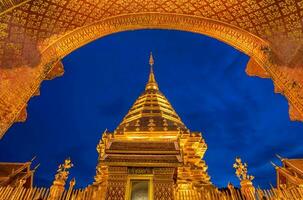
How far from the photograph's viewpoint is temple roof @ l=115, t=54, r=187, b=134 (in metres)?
9.46

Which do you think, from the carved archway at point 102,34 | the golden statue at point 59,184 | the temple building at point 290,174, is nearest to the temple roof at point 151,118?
the golden statue at point 59,184

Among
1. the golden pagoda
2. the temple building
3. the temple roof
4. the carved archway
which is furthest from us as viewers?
the temple roof

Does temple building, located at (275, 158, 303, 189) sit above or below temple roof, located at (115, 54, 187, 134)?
below

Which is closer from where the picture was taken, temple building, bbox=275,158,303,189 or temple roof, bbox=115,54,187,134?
temple building, bbox=275,158,303,189

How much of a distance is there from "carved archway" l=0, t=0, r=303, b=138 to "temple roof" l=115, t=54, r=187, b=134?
3.15 m

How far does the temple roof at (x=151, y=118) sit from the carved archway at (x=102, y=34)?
3151 mm

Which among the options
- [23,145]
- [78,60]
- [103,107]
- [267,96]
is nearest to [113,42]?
[78,60]

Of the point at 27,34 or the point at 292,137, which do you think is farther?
the point at 292,137

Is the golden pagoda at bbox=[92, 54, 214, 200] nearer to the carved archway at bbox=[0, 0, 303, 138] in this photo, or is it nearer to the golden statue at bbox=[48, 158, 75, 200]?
the golden statue at bbox=[48, 158, 75, 200]

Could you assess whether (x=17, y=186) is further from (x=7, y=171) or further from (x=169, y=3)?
(x=169, y=3)

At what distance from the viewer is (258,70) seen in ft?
28.7

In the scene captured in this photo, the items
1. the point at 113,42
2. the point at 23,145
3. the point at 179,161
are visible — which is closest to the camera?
the point at 179,161

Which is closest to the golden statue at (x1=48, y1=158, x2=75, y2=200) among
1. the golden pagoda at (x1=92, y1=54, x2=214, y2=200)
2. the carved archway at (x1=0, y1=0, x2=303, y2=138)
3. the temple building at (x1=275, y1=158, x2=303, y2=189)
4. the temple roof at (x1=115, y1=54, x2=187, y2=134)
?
the golden pagoda at (x1=92, y1=54, x2=214, y2=200)

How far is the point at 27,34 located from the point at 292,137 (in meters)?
34.6
